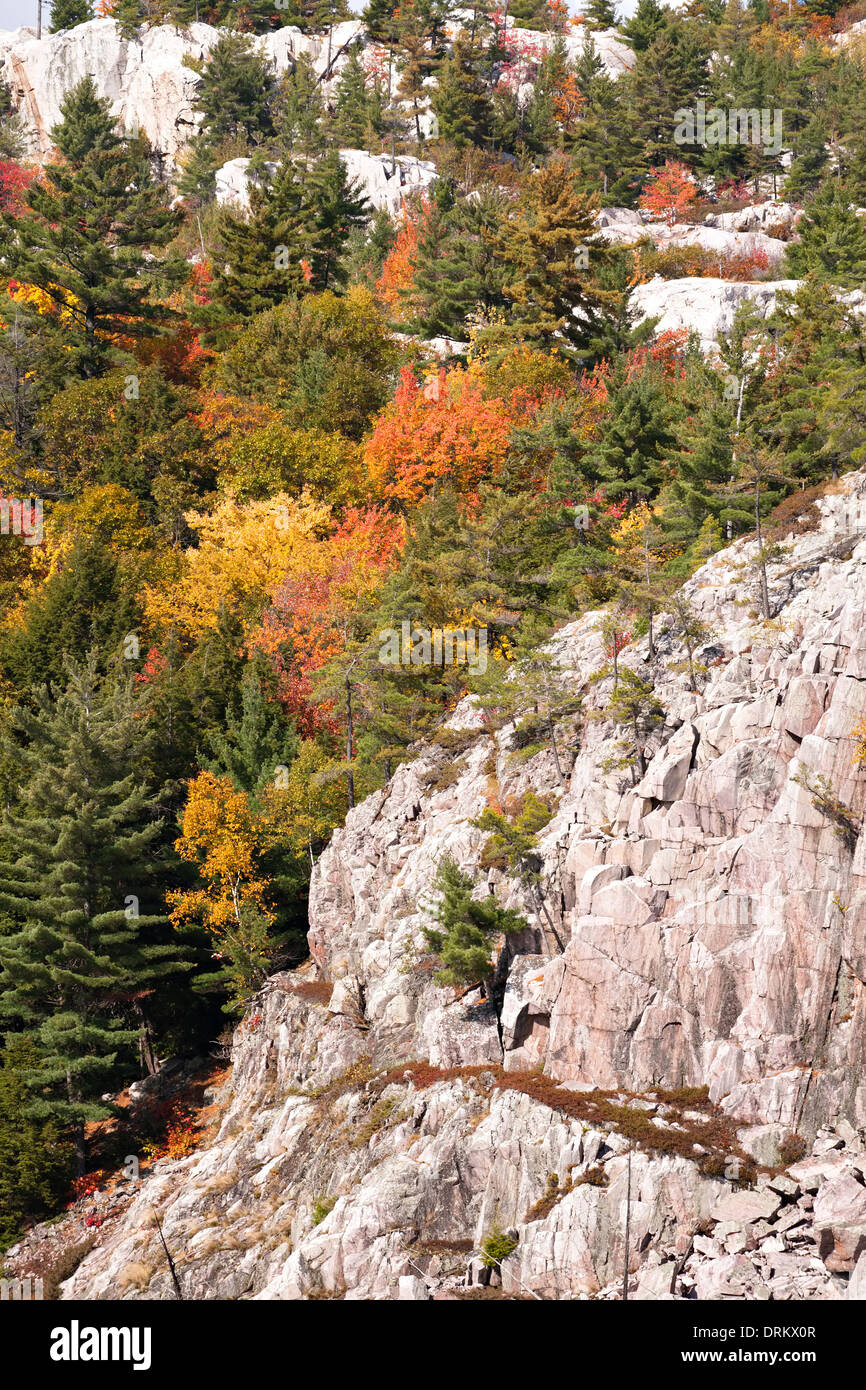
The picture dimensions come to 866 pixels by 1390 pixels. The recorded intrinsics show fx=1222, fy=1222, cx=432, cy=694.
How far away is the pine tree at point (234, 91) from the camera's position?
107188 millimetres

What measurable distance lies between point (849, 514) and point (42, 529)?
3956 cm

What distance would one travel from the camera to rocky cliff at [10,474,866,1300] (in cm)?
2141

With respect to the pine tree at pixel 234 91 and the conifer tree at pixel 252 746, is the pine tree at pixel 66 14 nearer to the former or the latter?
the pine tree at pixel 234 91

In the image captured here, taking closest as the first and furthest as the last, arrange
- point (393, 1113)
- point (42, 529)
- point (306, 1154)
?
point (393, 1113) < point (306, 1154) < point (42, 529)

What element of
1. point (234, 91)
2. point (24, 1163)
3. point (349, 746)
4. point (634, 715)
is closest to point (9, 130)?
point (234, 91)

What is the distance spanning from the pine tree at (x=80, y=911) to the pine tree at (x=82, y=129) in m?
46.0

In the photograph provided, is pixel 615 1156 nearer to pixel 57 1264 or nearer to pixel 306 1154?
pixel 306 1154

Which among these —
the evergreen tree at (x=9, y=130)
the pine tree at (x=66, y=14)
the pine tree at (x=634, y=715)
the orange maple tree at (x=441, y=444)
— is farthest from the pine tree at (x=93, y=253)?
the pine tree at (x=66, y=14)

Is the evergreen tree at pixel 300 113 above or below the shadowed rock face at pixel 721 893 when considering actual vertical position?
above

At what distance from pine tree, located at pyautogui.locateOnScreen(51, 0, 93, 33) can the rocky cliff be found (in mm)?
118393

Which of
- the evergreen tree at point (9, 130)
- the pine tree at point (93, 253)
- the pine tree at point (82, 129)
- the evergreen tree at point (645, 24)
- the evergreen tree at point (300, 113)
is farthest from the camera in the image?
the evergreen tree at point (9, 130)
